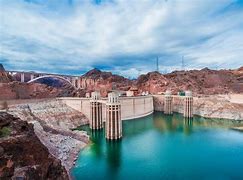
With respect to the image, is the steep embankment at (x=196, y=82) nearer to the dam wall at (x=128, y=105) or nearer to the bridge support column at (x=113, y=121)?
the dam wall at (x=128, y=105)

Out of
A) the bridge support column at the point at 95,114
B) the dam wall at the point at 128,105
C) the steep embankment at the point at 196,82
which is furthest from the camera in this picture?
the steep embankment at the point at 196,82

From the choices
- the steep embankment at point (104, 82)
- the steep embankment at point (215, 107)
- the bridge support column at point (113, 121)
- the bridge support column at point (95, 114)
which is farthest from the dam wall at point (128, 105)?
the steep embankment at point (104, 82)

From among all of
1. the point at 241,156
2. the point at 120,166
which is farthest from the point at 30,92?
the point at 241,156

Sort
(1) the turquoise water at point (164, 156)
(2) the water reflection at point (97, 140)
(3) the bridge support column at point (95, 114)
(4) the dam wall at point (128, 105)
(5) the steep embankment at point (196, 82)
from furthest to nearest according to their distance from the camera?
(5) the steep embankment at point (196, 82), (4) the dam wall at point (128, 105), (3) the bridge support column at point (95, 114), (2) the water reflection at point (97, 140), (1) the turquoise water at point (164, 156)

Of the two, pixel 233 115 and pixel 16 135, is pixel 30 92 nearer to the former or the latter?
pixel 16 135

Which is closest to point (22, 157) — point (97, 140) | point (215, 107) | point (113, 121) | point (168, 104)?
point (113, 121)

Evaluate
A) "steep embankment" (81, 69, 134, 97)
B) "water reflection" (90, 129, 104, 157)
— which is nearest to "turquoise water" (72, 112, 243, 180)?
"water reflection" (90, 129, 104, 157)

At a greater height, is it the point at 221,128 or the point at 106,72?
the point at 106,72

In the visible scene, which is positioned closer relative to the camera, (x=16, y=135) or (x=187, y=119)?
(x=16, y=135)
